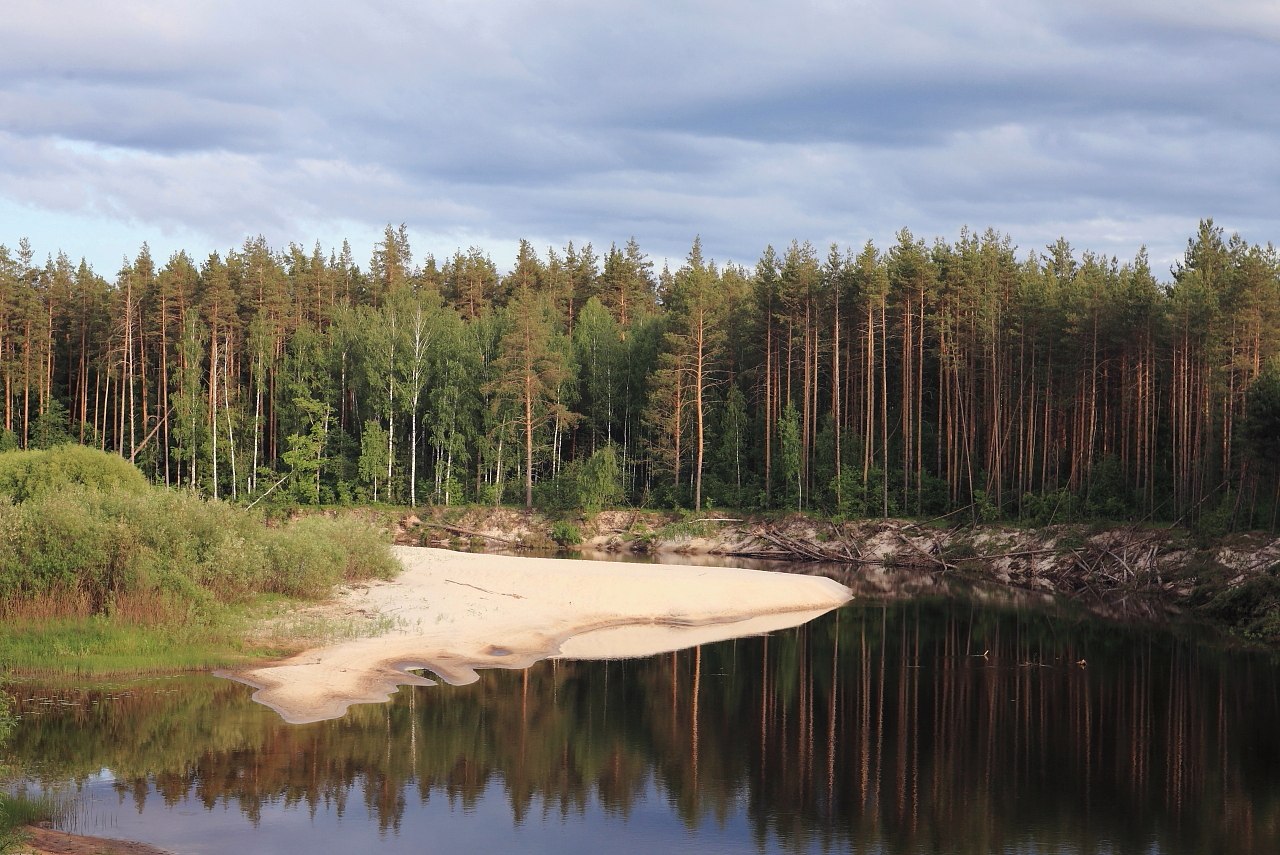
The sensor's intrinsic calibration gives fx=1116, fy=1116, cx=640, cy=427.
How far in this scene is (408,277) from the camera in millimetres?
102188

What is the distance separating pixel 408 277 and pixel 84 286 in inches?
1134

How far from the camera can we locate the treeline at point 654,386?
193 ft

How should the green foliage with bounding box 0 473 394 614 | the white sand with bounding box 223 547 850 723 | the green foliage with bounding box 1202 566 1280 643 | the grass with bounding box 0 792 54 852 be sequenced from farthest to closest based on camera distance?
the green foliage with bounding box 1202 566 1280 643 → the green foliage with bounding box 0 473 394 614 → the white sand with bounding box 223 547 850 723 → the grass with bounding box 0 792 54 852

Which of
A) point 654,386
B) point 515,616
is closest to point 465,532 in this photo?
point 654,386

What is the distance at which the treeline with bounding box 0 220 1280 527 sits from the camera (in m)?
58.7

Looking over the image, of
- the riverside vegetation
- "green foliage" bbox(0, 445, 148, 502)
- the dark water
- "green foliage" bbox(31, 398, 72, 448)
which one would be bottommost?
the dark water

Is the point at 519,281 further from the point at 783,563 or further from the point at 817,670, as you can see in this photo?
the point at 817,670

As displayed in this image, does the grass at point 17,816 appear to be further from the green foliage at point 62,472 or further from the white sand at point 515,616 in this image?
the green foliage at point 62,472

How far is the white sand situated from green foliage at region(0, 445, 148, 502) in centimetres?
1066

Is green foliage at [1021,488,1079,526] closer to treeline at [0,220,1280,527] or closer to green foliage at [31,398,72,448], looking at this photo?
treeline at [0,220,1280,527]

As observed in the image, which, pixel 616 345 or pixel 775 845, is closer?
pixel 775 845

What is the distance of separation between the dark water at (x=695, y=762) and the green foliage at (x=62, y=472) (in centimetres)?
1563

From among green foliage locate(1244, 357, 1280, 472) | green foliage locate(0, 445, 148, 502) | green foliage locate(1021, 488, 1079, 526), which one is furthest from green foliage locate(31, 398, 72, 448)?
green foliage locate(1244, 357, 1280, 472)

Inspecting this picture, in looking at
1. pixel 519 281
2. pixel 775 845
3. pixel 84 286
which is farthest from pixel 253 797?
pixel 519 281
